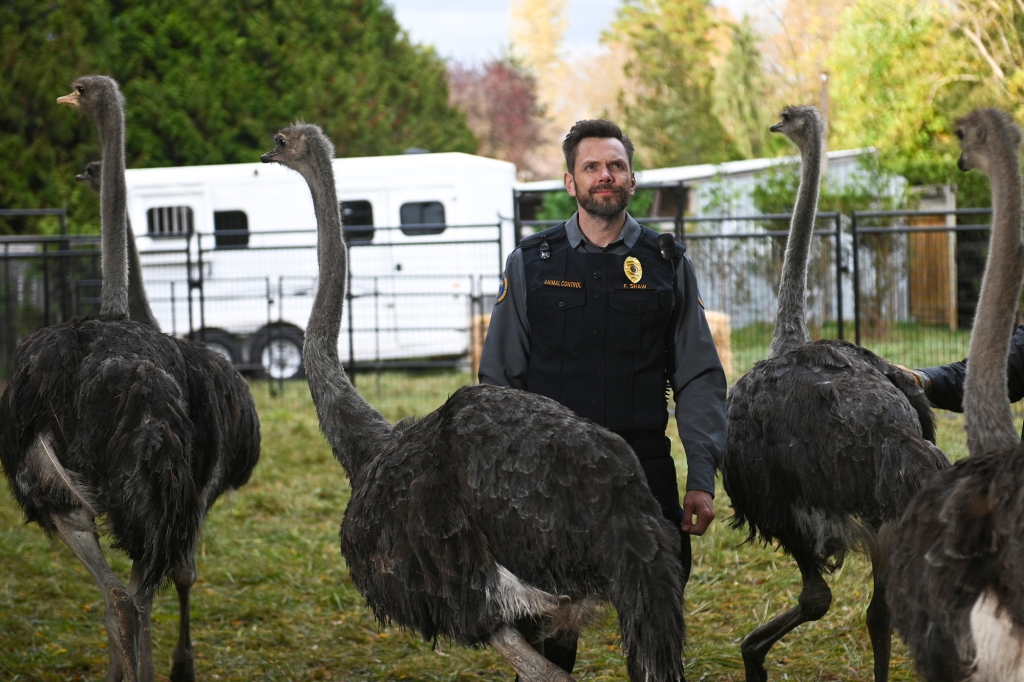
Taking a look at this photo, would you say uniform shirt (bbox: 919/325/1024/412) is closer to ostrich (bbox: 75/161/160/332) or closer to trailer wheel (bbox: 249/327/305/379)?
ostrich (bbox: 75/161/160/332)

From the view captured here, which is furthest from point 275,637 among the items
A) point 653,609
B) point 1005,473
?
point 1005,473

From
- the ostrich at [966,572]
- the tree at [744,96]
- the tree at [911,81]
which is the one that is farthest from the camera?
the tree at [744,96]

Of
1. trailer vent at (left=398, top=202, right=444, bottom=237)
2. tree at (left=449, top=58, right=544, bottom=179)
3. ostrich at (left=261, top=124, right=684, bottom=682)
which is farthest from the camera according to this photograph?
tree at (left=449, top=58, right=544, bottom=179)

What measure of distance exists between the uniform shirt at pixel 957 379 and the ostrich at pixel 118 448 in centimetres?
254

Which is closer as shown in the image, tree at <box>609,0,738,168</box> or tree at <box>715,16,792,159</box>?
tree at <box>715,16,792,159</box>

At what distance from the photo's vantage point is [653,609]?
2578 millimetres

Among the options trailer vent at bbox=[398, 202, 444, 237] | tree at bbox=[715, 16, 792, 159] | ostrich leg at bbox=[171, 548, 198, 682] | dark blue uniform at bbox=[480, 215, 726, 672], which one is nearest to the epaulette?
dark blue uniform at bbox=[480, 215, 726, 672]

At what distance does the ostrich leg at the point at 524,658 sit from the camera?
2.75 meters

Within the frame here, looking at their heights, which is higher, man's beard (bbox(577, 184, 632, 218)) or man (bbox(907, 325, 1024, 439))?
man's beard (bbox(577, 184, 632, 218))

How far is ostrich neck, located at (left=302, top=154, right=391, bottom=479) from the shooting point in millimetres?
3539

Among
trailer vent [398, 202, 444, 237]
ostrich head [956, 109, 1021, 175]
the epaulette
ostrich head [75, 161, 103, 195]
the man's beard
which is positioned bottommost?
the epaulette

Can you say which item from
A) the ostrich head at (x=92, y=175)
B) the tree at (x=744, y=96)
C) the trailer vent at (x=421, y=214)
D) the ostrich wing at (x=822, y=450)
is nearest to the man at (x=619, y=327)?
the ostrich wing at (x=822, y=450)

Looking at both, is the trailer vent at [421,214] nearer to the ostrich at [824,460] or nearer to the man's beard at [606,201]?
the ostrich at [824,460]

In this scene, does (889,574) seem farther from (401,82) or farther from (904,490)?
(401,82)
